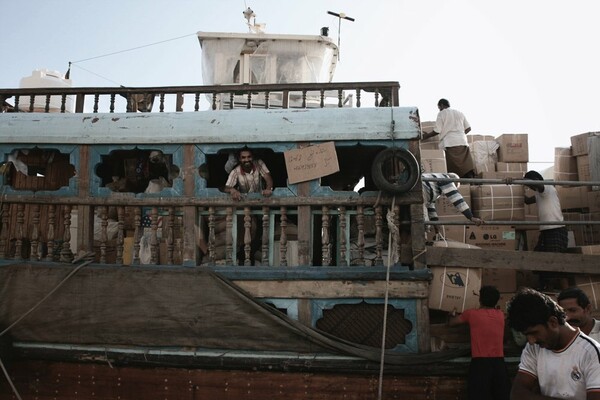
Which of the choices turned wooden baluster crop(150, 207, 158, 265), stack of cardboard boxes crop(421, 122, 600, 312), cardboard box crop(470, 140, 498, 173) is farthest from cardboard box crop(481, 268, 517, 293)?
turned wooden baluster crop(150, 207, 158, 265)

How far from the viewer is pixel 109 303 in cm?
409

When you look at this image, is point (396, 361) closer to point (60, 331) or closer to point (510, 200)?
point (510, 200)

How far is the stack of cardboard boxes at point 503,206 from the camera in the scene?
155 inches

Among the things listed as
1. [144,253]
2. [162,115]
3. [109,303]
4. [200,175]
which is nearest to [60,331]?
[109,303]

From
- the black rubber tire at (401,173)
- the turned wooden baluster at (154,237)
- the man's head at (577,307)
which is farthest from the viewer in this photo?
the turned wooden baluster at (154,237)

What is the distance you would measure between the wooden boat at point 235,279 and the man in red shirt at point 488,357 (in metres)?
0.17

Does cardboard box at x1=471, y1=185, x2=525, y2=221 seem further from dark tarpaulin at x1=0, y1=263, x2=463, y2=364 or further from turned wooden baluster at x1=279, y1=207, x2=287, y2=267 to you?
turned wooden baluster at x1=279, y1=207, x2=287, y2=267

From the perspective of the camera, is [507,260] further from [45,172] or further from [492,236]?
[45,172]

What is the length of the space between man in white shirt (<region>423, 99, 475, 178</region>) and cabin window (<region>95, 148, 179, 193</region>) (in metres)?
3.45

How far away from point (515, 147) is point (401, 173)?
2694 millimetres

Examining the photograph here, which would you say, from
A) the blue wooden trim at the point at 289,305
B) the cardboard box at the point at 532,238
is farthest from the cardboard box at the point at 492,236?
the blue wooden trim at the point at 289,305

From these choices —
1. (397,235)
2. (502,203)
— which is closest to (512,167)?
(502,203)

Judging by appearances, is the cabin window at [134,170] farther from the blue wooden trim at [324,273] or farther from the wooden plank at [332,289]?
the wooden plank at [332,289]

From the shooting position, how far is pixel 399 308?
391cm
